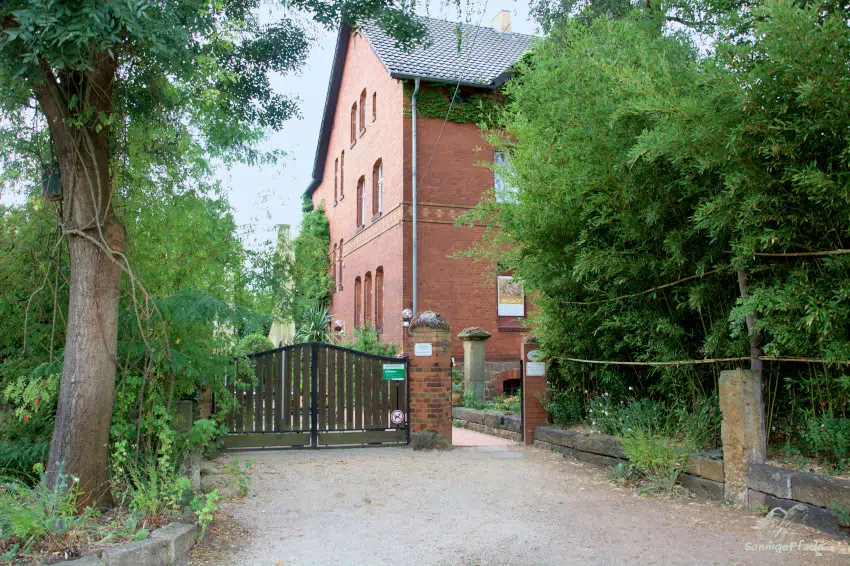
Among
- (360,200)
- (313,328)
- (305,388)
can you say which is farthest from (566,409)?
(360,200)

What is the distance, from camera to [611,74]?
5.65 meters

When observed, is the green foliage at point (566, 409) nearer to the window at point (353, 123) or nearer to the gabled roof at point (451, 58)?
the gabled roof at point (451, 58)

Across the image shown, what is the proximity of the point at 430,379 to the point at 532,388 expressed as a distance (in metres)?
1.49

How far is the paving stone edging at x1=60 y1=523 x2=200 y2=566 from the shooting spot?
12.3ft

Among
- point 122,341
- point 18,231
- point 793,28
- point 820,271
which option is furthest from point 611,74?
point 18,231

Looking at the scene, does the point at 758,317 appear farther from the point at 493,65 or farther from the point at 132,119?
the point at 493,65

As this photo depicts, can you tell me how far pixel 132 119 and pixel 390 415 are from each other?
5.71 m

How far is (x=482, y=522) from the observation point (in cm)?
544

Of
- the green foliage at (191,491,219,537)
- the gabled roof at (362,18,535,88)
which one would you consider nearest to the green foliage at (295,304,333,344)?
the gabled roof at (362,18,535,88)

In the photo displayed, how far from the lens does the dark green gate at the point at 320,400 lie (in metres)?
9.37

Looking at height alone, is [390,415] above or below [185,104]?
below

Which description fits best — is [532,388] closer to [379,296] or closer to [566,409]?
[566,409]

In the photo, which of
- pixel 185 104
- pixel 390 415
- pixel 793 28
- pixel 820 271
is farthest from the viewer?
pixel 390 415

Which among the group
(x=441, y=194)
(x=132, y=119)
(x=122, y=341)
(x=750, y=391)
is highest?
(x=441, y=194)
